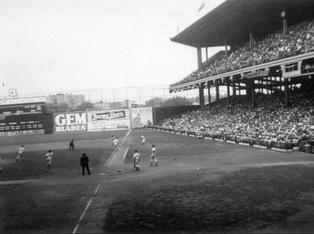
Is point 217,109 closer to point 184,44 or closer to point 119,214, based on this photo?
point 184,44

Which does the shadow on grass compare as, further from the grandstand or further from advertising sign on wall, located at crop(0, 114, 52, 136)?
advertising sign on wall, located at crop(0, 114, 52, 136)

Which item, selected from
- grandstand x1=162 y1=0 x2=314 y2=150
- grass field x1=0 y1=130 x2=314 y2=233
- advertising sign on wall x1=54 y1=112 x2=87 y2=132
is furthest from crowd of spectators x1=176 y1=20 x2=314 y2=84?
advertising sign on wall x1=54 y1=112 x2=87 y2=132

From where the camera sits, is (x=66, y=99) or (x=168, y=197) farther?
(x=66, y=99)

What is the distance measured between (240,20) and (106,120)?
1290 inches

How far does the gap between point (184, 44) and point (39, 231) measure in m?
53.7

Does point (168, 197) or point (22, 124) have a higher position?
point (22, 124)

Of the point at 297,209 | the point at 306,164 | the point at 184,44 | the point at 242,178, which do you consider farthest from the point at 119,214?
the point at 184,44

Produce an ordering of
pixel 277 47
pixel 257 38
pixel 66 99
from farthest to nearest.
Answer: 1. pixel 66 99
2. pixel 257 38
3. pixel 277 47

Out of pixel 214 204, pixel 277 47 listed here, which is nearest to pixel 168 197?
pixel 214 204

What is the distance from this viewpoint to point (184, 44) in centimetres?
6141

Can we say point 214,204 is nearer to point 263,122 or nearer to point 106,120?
point 263,122

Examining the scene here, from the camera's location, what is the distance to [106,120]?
67.7m

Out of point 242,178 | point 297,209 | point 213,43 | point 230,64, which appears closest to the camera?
point 297,209

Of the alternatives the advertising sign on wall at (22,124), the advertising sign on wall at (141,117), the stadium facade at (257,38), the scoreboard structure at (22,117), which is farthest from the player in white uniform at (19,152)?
the advertising sign on wall at (141,117)
